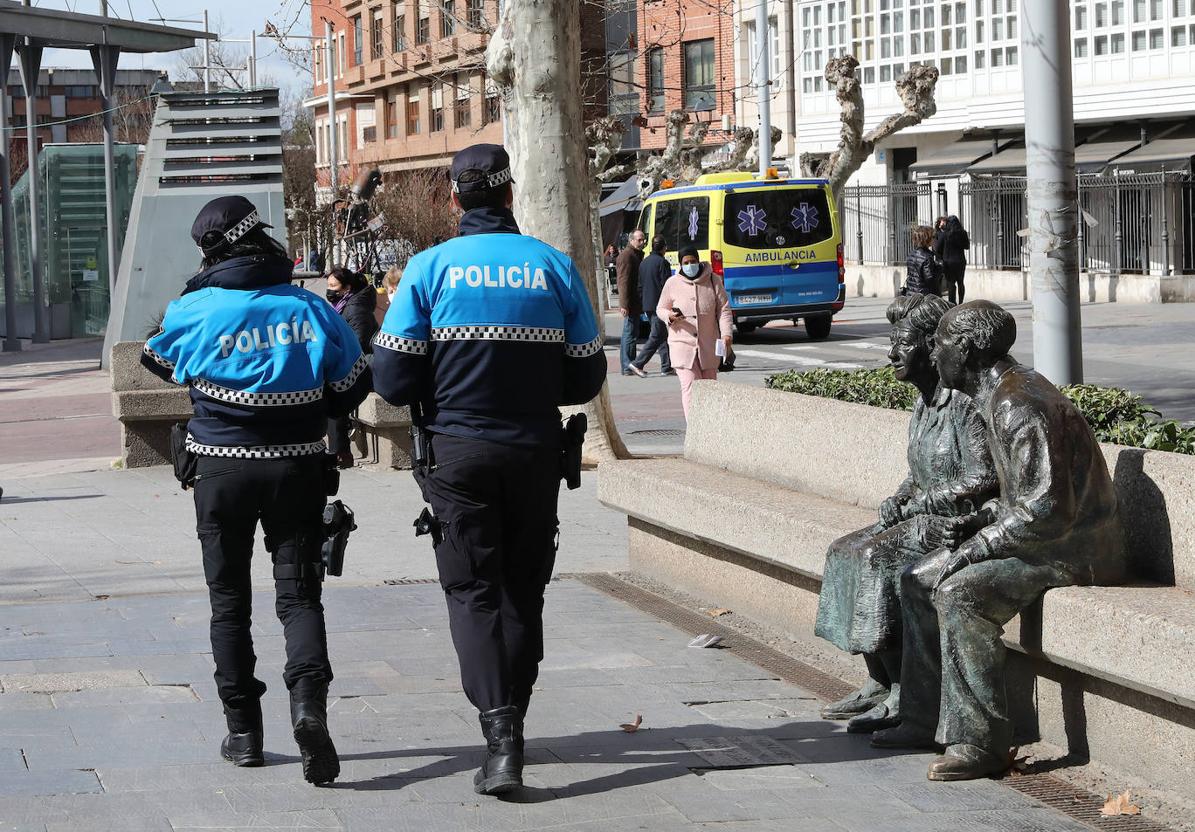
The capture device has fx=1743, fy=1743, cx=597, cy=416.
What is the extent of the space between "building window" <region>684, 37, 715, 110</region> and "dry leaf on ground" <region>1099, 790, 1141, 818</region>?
157ft

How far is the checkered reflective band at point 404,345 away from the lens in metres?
4.94

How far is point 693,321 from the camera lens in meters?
14.6

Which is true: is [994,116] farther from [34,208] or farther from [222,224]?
[222,224]

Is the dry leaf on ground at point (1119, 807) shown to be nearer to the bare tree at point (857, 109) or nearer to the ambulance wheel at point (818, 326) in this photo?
the ambulance wheel at point (818, 326)

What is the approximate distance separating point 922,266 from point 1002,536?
71.5 ft

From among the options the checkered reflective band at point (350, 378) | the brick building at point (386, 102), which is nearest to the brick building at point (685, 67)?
the brick building at point (386, 102)

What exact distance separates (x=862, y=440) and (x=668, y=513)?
1.22 metres

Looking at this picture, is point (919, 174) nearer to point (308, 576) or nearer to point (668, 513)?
point (668, 513)

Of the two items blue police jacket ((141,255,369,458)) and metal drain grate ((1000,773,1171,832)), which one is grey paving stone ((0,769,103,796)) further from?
metal drain grate ((1000,773,1171,832))

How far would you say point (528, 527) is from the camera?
16.5 ft

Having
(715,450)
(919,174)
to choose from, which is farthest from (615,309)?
(715,450)

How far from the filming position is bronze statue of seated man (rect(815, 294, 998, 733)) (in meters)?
5.15

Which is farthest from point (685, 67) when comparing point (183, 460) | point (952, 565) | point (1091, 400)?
point (952, 565)

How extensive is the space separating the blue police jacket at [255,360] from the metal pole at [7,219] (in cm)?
2746
